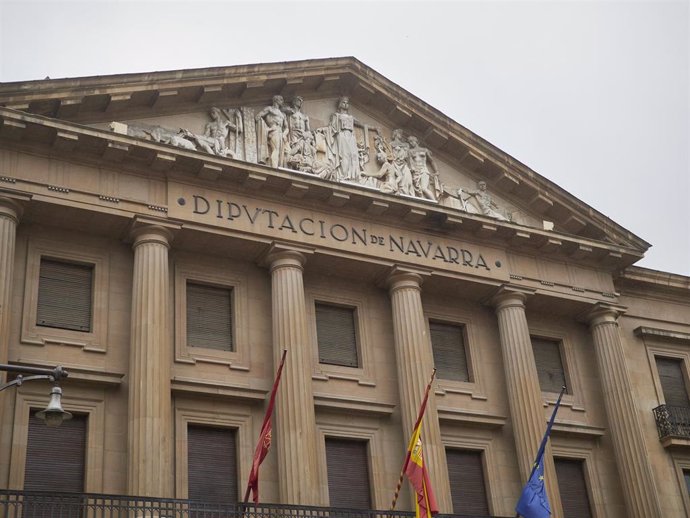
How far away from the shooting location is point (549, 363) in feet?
92.4

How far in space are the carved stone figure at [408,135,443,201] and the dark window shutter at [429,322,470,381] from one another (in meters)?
3.44

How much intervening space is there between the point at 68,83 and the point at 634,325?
17.0 meters

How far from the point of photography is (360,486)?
23.5m

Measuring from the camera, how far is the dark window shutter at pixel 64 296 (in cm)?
2170

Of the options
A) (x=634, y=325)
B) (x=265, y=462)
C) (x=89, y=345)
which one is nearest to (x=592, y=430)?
(x=634, y=325)

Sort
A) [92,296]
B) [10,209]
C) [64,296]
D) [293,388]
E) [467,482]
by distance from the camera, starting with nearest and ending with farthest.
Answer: [10,209] → [64,296] → [92,296] → [293,388] → [467,482]

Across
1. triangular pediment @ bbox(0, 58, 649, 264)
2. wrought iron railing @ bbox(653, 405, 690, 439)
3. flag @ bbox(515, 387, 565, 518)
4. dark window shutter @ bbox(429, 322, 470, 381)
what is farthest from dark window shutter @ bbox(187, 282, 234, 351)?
wrought iron railing @ bbox(653, 405, 690, 439)

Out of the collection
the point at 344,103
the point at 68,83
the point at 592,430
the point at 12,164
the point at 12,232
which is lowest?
the point at 592,430

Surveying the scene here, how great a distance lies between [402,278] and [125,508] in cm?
959

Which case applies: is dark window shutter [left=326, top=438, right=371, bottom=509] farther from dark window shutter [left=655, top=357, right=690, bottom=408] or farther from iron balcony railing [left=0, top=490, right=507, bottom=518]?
dark window shutter [left=655, top=357, right=690, bottom=408]

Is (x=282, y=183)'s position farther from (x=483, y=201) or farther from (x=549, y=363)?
(x=549, y=363)

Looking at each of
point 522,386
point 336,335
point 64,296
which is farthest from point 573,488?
point 64,296

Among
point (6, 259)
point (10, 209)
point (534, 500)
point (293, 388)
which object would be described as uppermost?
point (10, 209)

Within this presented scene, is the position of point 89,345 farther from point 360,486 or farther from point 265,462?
point 360,486
